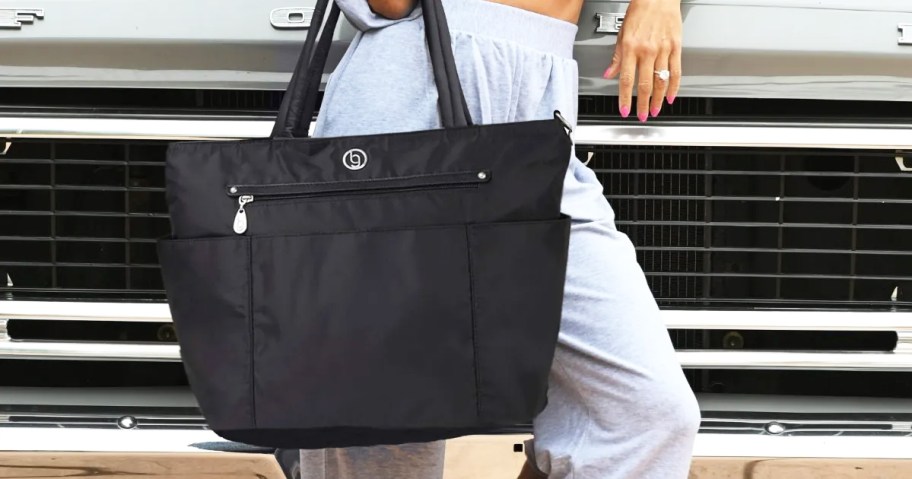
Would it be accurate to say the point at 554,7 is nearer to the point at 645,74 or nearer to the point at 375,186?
the point at 645,74

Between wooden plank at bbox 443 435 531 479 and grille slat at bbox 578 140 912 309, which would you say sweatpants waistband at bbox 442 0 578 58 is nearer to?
grille slat at bbox 578 140 912 309

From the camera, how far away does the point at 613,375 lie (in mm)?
1481

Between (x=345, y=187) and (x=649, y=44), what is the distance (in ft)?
1.65

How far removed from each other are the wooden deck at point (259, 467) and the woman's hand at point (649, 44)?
0.66 metres

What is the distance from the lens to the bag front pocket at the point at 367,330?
1.41 meters

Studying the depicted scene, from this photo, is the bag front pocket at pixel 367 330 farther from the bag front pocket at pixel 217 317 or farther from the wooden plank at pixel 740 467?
the wooden plank at pixel 740 467

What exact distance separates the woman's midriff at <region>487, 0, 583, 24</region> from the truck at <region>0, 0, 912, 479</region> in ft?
0.51

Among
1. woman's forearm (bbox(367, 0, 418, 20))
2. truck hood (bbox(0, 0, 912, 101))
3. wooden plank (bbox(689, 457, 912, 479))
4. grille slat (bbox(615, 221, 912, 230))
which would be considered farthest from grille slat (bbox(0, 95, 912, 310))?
woman's forearm (bbox(367, 0, 418, 20))

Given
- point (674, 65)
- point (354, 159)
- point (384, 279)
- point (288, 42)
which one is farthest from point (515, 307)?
point (288, 42)

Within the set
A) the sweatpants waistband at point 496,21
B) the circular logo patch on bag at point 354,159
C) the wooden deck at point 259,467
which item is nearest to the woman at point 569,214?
the sweatpants waistband at point 496,21

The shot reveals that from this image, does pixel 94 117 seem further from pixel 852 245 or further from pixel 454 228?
pixel 852 245

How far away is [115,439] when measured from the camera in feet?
6.48

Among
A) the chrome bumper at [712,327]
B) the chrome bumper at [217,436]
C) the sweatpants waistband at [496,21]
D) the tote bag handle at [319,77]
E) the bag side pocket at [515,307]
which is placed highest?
the sweatpants waistband at [496,21]

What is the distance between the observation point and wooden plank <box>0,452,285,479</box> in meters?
1.96
